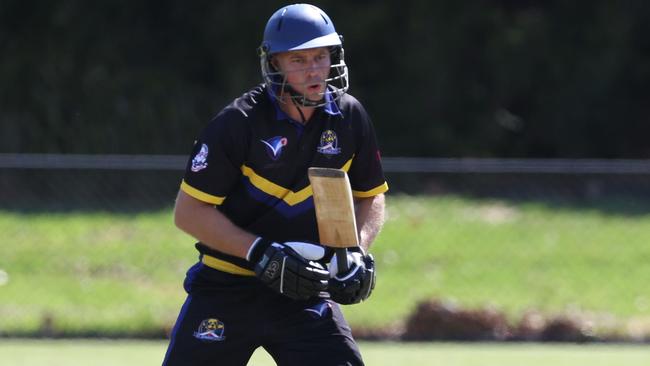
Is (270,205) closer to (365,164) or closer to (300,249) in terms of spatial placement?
(300,249)

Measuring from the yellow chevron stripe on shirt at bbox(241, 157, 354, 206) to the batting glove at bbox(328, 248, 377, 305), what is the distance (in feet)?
1.01

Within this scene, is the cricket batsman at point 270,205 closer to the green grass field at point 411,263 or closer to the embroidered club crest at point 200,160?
the embroidered club crest at point 200,160

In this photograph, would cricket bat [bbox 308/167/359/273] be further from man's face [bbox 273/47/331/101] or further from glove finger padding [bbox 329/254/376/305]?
man's face [bbox 273/47/331/101]

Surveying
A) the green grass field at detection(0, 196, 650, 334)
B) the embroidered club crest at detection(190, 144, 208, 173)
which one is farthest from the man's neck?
the green grass field at detection(0, 196, 650, 334)

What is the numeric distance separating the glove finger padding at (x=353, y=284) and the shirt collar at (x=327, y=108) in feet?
2.11

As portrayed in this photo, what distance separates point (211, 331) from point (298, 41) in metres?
1.16

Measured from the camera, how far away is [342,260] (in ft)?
16.3

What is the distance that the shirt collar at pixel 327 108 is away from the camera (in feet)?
16.9

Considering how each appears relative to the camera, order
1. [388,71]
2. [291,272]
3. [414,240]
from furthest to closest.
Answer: [388,71] < [414,240] < [291,272]

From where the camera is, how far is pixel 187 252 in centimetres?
1223

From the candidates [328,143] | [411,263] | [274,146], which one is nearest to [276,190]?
[274,146]

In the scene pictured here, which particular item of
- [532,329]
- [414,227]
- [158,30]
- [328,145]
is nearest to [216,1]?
[158,30]

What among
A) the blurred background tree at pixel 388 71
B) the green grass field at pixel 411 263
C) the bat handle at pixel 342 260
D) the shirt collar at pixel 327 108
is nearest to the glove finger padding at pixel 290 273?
the bat handle at pixel 342 260

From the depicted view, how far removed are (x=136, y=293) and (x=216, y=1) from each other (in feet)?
17.0
